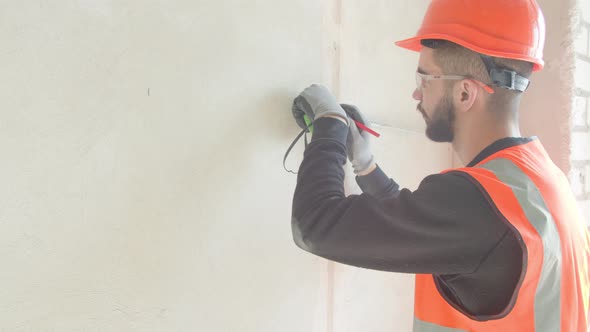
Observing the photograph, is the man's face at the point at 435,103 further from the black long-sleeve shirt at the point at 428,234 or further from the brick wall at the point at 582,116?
the brick wall at the point at 582,116

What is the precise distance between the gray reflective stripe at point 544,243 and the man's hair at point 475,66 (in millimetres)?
204

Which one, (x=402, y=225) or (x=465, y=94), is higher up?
(x=465, y=94)

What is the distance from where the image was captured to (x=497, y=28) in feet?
3.23

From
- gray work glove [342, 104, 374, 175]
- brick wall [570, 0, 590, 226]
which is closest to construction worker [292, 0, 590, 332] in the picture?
gray work glove [342, 104, 374, 175]

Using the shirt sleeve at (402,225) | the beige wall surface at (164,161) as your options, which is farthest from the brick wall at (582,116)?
the shirt sleeve at (402,225)

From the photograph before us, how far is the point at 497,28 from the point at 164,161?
0.77 metres

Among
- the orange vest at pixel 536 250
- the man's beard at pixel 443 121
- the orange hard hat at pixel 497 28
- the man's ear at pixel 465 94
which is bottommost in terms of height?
the orange vest at pixel 536 250

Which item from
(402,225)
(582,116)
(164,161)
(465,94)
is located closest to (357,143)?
(465,94)

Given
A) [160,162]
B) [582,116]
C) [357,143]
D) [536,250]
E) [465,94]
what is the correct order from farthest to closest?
[582,116] → [357,143] → [465,94] → [160,162] → [536,250]

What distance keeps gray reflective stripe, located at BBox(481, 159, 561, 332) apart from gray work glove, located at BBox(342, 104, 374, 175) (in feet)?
1.34

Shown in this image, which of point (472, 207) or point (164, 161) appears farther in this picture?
point (164, 161)

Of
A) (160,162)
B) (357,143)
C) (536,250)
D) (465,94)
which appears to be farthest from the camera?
(357,143)

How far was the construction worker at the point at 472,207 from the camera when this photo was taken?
806 mm

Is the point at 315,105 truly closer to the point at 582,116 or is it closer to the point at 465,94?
the point at 465,94
